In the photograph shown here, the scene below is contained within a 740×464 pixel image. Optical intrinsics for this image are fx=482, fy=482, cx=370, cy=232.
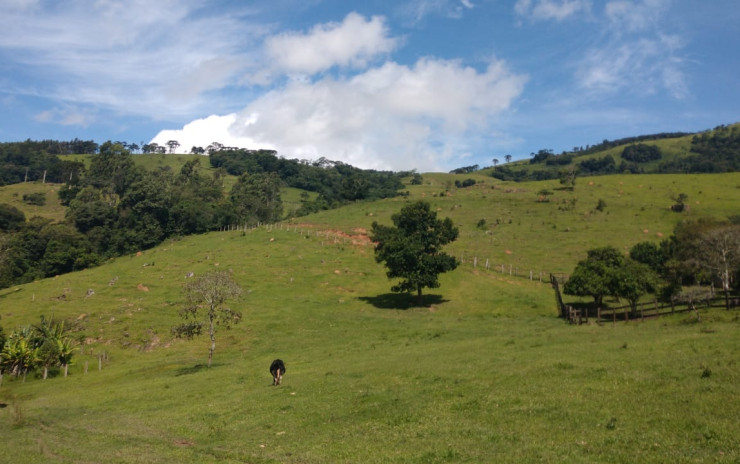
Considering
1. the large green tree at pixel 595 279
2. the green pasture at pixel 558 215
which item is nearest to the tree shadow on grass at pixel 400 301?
the large green tree at pixel 595 279

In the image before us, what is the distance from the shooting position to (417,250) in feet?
201

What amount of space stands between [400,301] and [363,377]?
120 ft

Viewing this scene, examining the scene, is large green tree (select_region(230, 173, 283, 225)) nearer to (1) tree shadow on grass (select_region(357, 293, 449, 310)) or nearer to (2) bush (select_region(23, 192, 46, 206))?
(2) bush (select_region(23, 192, 46, 206))

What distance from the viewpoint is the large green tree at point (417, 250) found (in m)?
60.9

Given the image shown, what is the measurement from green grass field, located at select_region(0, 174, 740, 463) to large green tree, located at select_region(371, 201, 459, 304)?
3.70 m

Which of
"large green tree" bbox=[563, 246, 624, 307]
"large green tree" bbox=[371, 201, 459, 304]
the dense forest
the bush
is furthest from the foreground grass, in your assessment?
the bush

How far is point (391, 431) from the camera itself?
664 inches

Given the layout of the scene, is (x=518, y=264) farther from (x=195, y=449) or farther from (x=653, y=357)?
(x=195, y=449)

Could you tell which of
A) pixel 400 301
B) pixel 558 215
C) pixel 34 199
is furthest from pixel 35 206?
pixel 558 215

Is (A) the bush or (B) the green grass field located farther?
(A) the bush

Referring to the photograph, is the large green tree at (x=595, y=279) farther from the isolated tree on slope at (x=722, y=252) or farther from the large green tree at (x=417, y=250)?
the large green tree at (x=417, y=250)

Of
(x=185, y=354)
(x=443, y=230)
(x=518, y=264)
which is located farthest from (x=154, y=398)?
(x=518, y=264)

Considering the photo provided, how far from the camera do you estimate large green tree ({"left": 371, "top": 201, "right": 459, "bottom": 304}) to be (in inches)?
2397

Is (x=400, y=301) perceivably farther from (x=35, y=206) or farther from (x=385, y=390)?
(x=35, y=206)
